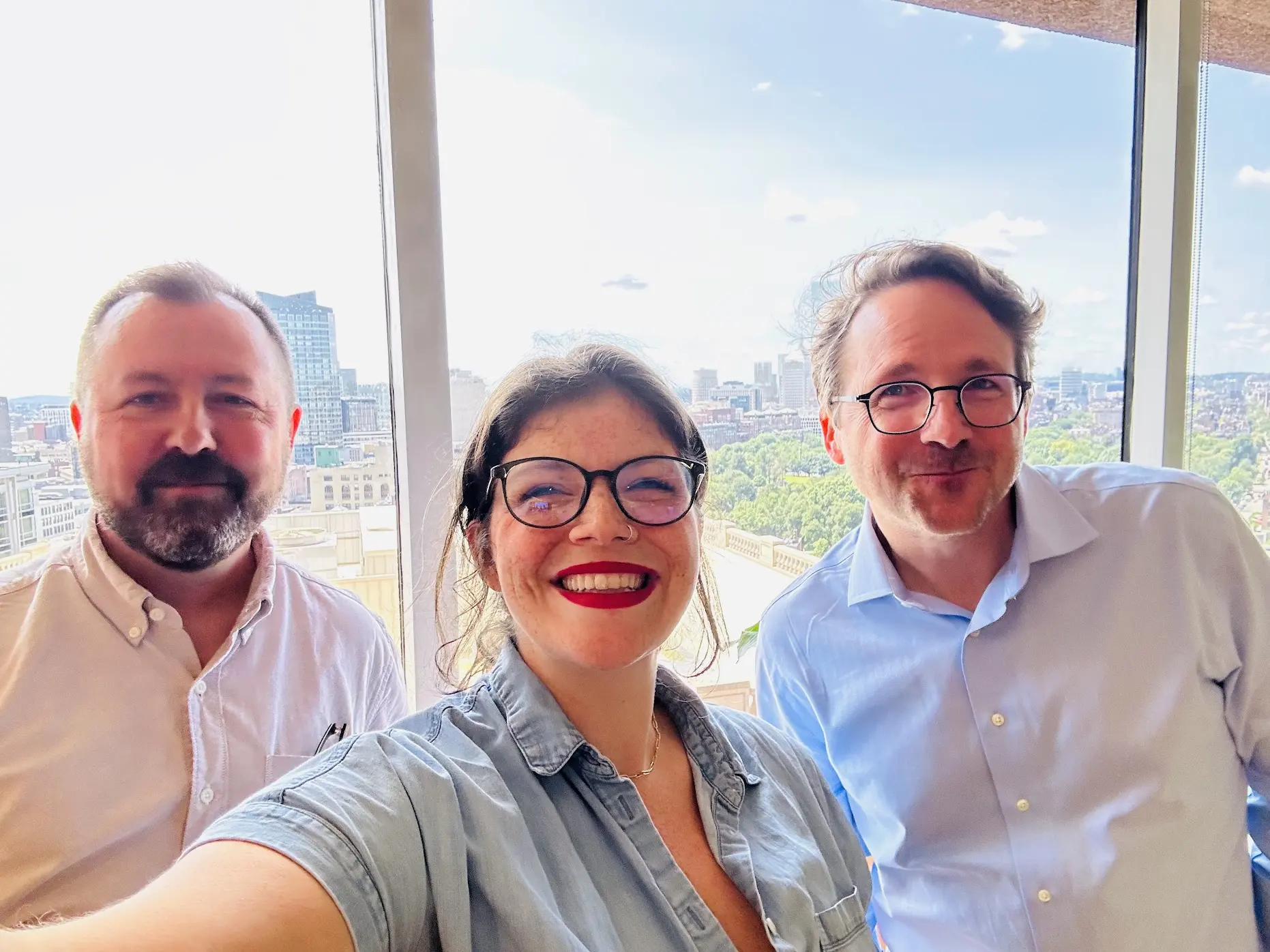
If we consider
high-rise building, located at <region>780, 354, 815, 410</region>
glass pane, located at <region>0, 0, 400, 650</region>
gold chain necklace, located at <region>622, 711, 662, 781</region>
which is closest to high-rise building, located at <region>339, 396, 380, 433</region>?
glass pane, located at <region>0, 0, 400, 650</region>

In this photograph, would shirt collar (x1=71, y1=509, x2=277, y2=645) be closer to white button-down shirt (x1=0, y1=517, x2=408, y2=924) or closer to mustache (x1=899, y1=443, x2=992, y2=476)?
white button-down shirt (x1=0, y1=517, x2=408, y2=924)

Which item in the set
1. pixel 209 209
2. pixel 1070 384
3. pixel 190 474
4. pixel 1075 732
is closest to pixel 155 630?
pixel 190 474

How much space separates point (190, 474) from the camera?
1099mm

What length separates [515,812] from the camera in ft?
2.73

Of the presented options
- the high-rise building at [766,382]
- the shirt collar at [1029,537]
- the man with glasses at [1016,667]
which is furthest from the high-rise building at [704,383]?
the shirt collar at [1029,537]

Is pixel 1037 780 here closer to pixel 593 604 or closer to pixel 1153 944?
pixel 1153 944

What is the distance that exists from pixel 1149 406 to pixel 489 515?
236cm

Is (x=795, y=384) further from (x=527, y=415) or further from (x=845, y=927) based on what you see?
(x=845, y=927)

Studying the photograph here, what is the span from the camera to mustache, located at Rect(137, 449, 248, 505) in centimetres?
108

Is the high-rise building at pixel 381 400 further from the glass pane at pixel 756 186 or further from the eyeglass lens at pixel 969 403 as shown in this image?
the eyeglass lens at pixel 969 403

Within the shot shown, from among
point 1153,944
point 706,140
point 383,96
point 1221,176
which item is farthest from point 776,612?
point 1221,176

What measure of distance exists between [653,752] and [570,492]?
16.5 inches

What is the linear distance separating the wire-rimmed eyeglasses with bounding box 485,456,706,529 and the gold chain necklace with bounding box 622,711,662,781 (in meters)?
0.35

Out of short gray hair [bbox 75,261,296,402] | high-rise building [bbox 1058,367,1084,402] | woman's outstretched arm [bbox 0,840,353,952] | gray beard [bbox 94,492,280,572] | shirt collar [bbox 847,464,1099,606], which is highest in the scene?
short gray hair [bbox 75,261,296,402]
